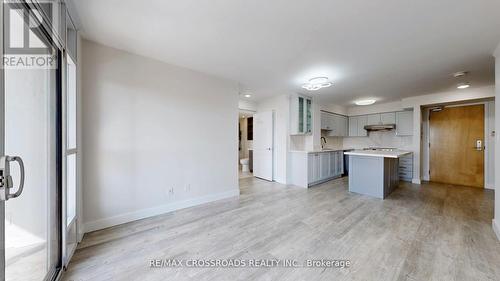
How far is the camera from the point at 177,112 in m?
2.99

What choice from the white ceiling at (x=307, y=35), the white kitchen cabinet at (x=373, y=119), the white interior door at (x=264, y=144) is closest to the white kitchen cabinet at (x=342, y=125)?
the white kitchen cabinet at (x=373, y=119)

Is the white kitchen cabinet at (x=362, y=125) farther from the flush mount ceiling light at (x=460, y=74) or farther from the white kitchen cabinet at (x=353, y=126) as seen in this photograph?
the flush mount ceiling light at (x=460, y=74)

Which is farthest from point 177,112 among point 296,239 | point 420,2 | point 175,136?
point 420,2

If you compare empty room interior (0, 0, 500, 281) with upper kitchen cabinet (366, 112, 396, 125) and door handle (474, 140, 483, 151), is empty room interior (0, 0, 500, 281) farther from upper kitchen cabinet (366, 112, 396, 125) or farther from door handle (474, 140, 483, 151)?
upper kitchen cabinet (366, 112, 396, 125)

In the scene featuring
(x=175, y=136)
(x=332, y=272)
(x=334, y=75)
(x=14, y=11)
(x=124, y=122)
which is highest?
Result: (x=334, y=75)

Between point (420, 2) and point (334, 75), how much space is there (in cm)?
178

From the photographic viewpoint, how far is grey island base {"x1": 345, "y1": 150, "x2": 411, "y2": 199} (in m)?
3.64

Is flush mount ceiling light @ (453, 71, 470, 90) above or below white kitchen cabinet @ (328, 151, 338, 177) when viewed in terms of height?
above

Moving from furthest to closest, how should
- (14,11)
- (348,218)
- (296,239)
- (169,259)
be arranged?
(348,218), (296,239), (169,259), (14,11)

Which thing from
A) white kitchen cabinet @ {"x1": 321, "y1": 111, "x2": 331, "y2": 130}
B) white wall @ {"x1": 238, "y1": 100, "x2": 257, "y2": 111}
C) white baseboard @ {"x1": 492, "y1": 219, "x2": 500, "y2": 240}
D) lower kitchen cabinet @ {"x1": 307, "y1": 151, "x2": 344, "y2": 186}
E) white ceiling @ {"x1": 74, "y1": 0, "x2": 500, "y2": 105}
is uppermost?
white ceiling @ {"x1": 74, "y1": 0, "x2": 500, "y2": 105}

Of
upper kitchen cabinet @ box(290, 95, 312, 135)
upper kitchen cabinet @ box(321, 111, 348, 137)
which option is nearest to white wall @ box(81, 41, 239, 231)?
upper kitchen cabinet @ box(290, 95, 312, 135)

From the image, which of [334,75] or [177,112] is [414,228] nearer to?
[334,75]

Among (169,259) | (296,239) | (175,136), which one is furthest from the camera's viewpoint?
(175,136)

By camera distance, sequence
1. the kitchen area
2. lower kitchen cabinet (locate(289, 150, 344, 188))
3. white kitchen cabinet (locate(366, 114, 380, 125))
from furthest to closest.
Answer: white kitchen cabinet (locate(366, 114, 380, 125)) < lower kitchen cabinet (locate(289, 150, 344, 188)) < the kitchen area
